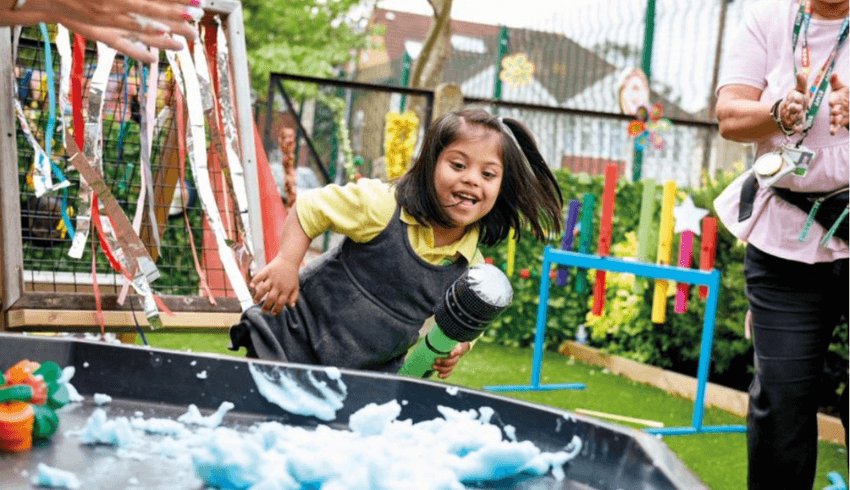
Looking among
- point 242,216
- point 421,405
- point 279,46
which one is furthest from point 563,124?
point 279,46

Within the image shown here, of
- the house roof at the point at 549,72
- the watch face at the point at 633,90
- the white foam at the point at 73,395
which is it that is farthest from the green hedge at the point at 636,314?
the white foam at the point at 73,395

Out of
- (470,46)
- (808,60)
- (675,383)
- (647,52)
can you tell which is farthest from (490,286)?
(470,46)

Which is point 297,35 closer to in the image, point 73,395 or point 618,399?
point 618,399

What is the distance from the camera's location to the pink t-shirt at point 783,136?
1.89 metres

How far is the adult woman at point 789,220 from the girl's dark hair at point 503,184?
1.39 ft

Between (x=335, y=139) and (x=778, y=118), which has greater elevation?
(x=778, y=118)

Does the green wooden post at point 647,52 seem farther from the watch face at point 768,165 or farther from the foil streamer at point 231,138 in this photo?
the watch face at point 768,165

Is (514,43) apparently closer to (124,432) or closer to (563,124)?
(563,124)

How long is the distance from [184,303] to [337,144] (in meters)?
5.05

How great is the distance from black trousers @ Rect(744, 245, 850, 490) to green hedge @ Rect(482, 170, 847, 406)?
200 cm

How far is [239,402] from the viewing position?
3.31 ft

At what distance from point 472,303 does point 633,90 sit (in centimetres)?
589

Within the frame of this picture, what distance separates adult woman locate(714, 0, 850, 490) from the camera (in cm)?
189

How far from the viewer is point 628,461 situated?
0.82 m
